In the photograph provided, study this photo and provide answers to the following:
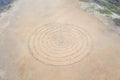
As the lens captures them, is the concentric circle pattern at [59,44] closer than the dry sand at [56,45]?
No

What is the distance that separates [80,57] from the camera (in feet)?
31.6

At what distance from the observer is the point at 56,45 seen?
10102 mm

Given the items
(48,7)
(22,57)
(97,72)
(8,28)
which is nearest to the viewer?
(97,72)

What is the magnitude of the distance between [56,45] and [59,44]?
0.13 m

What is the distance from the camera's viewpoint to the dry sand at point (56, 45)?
919 cm

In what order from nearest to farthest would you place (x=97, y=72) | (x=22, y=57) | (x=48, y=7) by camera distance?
(x=97, y=72)
(x=22, y=57)
(x=48, y=7)

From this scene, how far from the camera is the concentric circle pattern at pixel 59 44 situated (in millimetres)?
9648

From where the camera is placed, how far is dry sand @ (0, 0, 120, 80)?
9188mm

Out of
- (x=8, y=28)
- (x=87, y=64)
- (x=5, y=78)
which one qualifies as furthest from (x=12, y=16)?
(x=87, y=64)

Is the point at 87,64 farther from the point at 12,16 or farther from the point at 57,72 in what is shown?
the point at 12,16

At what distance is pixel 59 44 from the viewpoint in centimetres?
1013

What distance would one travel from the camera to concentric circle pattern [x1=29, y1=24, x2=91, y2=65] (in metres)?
9.65

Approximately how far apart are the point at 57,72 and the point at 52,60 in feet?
1.97

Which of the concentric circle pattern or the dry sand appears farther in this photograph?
the concentric circle pattern
